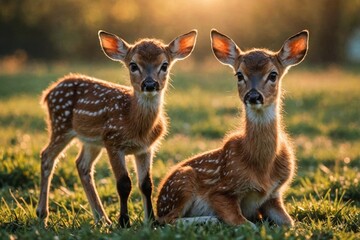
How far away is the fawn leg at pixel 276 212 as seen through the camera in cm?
690

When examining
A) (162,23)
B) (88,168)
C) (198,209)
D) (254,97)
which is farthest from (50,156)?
(162,23)

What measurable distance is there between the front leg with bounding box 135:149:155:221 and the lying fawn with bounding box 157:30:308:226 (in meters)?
0.16

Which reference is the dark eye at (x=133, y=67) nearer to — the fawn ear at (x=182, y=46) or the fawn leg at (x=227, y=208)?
the fawn ear at (x=182, y=46)

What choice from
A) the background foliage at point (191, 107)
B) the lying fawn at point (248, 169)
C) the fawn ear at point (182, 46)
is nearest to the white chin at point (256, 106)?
the lying fawn at point (248, 169)

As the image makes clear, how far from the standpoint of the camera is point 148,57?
7664 millimetres

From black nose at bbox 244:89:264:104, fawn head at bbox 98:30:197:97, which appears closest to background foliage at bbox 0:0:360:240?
fawn head at bbox 98:30:197:97

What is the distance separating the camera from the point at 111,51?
825 cm

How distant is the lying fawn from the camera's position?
677 centimetres

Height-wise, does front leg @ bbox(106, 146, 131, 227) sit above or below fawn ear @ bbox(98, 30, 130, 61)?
below

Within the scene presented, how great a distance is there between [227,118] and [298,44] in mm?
8020

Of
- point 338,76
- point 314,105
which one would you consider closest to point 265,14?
point 338,76

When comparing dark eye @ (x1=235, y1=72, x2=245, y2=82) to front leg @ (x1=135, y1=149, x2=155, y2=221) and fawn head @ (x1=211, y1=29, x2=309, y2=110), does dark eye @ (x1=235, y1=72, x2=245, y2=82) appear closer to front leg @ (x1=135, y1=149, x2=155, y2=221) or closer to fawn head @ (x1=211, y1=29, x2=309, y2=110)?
fawn head @ (x1=211, y1=29, x2=309, y2=110)

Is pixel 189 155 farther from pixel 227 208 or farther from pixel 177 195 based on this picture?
pixel 227 208

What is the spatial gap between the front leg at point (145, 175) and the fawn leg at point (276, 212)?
1.24 metres
